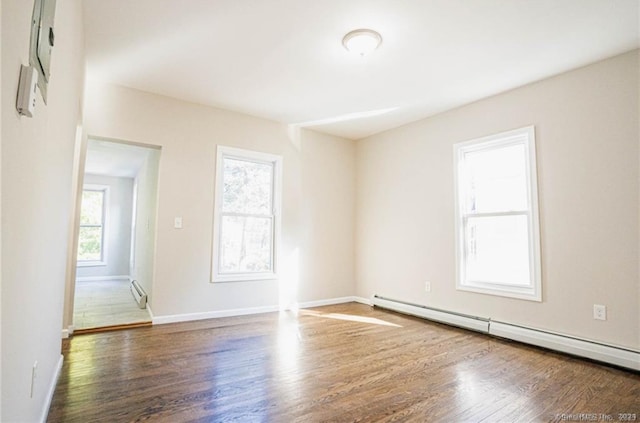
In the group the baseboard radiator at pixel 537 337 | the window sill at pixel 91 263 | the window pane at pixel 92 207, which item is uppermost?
the window pane at pixel 92 207

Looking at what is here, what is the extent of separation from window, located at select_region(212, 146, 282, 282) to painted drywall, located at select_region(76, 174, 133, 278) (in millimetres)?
4958

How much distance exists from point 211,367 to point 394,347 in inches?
63.4

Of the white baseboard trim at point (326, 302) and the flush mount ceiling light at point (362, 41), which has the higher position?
the flush mount ceiling light at point (362, 41)

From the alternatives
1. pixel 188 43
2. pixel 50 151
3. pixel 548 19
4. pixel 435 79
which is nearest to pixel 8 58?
pixel 50 151

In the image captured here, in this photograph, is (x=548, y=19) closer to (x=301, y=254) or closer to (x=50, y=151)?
(x=50, y=151)

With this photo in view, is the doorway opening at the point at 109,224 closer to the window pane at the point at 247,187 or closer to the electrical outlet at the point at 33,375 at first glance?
the window pane at the point at 247,187

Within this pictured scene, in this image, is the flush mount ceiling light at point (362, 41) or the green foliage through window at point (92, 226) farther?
the green foliage through window at point (92, 226)

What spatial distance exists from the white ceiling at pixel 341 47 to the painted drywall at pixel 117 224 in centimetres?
521

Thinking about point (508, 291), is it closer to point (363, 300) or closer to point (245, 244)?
point (363, 300)

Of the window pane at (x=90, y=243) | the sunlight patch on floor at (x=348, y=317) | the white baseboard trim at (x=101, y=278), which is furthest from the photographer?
the window pane at (x=90, y=243)

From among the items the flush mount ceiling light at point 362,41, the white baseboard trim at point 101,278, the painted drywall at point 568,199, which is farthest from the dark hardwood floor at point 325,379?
the white baseboard trim at point 101,278

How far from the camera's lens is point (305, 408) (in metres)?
2.00

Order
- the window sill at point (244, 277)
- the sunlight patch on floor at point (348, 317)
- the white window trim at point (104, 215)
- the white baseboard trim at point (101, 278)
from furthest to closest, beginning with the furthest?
the white window trim at point (104, 215) < the white baseboard trim at point (101, 278) < the window sill at point (244, 277) < the sunlight patch on floor at point (348, 317)

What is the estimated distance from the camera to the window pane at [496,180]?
→ 3.59m
